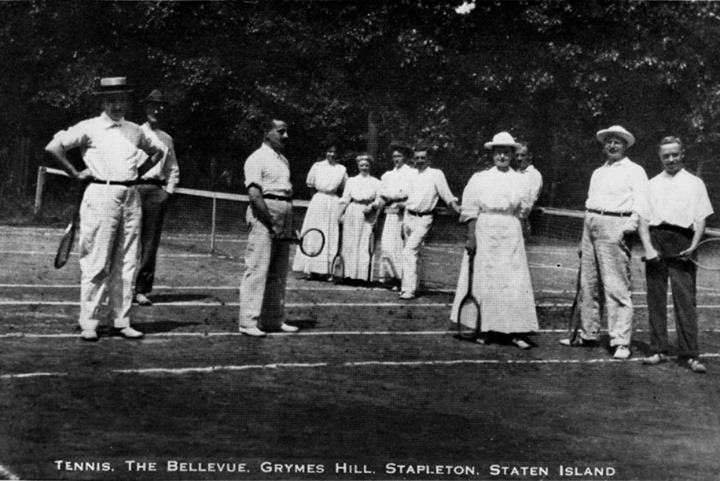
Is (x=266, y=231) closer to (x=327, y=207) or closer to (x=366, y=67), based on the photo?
(x=327, y=207)

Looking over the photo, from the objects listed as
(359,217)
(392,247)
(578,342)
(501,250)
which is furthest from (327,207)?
(578,342)

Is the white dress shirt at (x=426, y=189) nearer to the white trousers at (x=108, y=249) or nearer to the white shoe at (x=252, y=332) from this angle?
the white shoe at (x=252, y=332)

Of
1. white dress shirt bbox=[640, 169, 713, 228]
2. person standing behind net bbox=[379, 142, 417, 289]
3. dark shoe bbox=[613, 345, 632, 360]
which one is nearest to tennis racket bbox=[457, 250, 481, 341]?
dark shoe bbox=[613, 345, 632, 360]

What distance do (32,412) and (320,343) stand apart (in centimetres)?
346

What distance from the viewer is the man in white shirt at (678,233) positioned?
9.19 metres

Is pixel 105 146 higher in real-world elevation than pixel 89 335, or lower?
higher

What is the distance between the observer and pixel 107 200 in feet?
29.0

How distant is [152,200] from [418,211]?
364 centimetres

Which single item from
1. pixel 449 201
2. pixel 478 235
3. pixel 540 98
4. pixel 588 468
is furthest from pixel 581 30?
pixel 588 468

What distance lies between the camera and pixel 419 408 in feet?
23.7

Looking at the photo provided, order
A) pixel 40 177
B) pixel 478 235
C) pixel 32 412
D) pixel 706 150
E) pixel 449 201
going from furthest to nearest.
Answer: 1. pixel 706 150
2. pixel 40 177
3. pixel 449 201
4. pixel 478 235
5. pixel 32 412

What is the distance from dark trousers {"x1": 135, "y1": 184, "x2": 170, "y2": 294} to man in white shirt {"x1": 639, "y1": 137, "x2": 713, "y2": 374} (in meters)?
4.90

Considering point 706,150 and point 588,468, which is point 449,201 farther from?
point 706,150

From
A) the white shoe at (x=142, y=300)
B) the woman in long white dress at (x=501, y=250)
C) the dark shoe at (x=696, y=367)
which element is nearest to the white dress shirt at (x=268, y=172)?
the woman in long white dress at (x=501, y=250)
